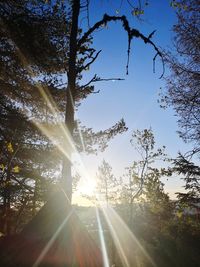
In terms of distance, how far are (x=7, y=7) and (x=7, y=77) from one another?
2.21 meters

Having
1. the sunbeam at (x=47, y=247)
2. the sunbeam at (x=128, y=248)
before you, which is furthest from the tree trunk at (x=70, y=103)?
the sunbeam at (x=128, y=248)

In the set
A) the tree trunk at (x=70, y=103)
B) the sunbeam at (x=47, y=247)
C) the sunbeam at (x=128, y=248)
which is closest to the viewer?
the sunbeam at (x=47, y=247)

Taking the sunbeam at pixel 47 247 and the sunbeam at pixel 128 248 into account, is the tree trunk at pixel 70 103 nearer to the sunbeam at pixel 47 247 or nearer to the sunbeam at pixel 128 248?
the sunbeam at pixel 47 247

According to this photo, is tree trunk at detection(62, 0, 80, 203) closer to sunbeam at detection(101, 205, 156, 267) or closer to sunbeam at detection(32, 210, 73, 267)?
sunbeam at detection(32, 210, 73, 267)

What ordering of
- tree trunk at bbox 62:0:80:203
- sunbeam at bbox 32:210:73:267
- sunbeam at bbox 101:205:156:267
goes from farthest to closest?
sunbeam at bbox 101:205:156:267
tree trunk at bbox 62:0:80:203
sunbeam at bbox 32:210:73:267

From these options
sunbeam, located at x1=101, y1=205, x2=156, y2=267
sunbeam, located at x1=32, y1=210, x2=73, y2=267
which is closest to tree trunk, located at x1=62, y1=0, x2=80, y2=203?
sunbeam, located at x1=32, y1=210, x2=73, y2=267

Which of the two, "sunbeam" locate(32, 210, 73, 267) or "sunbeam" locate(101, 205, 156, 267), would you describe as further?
"sunbeam" locate(101, 205, 156, 267)

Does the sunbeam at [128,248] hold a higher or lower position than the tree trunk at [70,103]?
lower

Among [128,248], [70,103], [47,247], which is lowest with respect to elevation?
[128,248]

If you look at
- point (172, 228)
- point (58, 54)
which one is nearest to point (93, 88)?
point (58, 54)

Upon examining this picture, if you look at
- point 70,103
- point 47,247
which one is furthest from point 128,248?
point 47,247

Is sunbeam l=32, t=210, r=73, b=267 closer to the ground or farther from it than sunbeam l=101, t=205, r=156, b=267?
farther from it

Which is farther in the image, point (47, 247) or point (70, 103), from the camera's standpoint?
point (70, 103)

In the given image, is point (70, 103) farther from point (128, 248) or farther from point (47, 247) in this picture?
point (128, 248)
